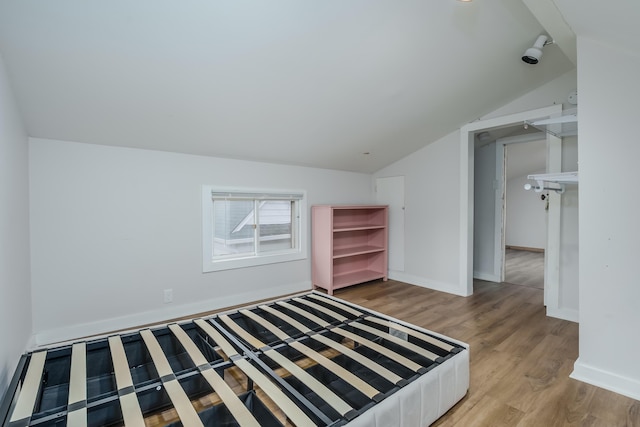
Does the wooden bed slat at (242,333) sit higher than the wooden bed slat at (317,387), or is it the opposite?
the wooden bed slat at (242,333)

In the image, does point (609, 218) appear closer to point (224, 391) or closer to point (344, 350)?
point (344, 350)

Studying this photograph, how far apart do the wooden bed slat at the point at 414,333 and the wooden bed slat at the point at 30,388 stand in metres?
1.82

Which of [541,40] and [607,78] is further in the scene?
[541,40]

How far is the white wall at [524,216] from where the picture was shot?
7043mm

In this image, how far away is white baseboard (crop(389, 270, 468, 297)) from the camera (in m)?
3.79

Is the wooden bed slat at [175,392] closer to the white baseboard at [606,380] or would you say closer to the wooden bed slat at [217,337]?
the wooden bed slat at [217,337]

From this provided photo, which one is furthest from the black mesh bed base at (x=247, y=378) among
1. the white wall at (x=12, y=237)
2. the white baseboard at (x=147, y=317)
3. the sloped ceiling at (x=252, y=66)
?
the sloped ceiling at (x=252, y=66)

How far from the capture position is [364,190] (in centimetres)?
465

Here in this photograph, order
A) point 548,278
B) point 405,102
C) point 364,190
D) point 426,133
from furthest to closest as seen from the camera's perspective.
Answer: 1. point 364,190
2. point 426,133
3. point 548,278
4. point 405,102

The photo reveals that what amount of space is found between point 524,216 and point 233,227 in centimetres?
715

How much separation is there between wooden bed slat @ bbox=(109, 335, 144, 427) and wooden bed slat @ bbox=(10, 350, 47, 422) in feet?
0.96

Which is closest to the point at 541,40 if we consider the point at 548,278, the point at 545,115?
the point at 545,115

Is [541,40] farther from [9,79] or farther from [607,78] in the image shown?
[9,79]

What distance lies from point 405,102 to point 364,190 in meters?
1.92
